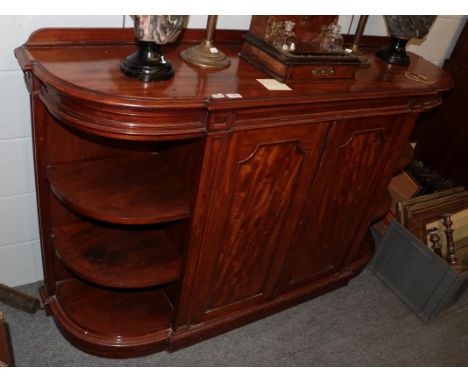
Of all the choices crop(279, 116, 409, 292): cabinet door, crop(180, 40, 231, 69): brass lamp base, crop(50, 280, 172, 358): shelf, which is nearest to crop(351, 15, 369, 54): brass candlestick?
crop(279, 116, 409, 292): cabinet door

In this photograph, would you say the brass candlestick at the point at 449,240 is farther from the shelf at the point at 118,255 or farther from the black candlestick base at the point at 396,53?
the shelf at the point at 118,255

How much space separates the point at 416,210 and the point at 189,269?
1.27m

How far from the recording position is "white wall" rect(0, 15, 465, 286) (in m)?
1.31

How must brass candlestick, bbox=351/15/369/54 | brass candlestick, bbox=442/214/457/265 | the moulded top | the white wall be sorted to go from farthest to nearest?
1. brass candlestick, bbox=442/214/457/265
2. brass candlestick, bbox=351/15/369/54
3. the white wall
4. the moulded top

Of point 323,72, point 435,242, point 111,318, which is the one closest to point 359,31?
point 323,72

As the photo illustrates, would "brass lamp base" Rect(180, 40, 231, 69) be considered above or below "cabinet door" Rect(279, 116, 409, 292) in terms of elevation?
above

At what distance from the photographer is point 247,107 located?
1189 mm

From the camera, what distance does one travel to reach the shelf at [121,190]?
1.37 m

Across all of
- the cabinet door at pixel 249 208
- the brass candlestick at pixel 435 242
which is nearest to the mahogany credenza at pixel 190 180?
the cabinet door at pixel 249 208

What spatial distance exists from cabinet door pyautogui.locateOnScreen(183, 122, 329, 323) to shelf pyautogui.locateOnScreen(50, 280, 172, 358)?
0.58 ft

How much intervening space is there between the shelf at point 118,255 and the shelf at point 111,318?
0.23 meters

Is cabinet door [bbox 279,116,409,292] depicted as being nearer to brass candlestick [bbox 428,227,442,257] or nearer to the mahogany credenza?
the mahogany credenza

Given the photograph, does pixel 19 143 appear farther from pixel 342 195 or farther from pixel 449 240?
pixel 449 240

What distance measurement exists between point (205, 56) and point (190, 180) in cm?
41
